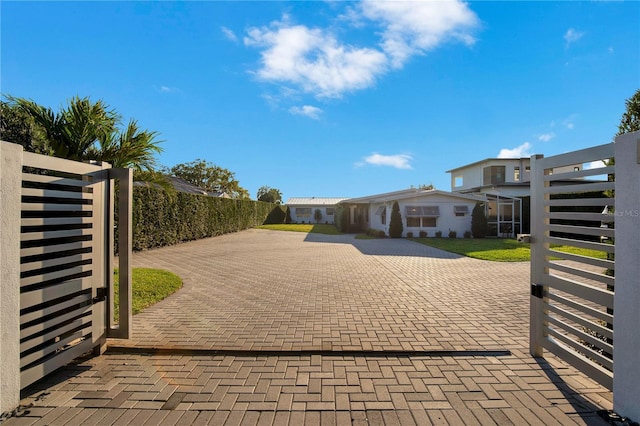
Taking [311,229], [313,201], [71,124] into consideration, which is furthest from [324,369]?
[313,201]

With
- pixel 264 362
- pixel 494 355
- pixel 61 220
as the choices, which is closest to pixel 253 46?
pixel 61 220

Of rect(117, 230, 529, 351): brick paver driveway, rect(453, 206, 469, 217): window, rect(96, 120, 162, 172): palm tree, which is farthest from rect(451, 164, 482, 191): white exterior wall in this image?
rect(96, 120, 162, 172): palm tree

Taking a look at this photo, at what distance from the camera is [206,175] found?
4559 centimetres

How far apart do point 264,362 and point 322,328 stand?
122 cm

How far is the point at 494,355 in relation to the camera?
11.5 feet

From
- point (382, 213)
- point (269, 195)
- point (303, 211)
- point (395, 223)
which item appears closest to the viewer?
point (395, 223)

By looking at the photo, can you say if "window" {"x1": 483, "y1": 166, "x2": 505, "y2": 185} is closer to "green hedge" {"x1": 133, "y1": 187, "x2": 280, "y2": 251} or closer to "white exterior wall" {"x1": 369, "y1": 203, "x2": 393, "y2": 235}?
"white exterior wall" {"x1": 369, "y1": 203, "x2": 393, "y2": 235}

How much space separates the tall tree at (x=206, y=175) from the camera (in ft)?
146

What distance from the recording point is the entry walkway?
8.10 ft

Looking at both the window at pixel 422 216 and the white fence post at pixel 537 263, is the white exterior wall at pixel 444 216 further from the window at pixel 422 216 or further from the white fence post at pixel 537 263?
the white fence post at pixel 537 263

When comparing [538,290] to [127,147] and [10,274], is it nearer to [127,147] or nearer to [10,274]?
[10,274]

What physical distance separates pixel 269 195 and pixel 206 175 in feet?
69.7

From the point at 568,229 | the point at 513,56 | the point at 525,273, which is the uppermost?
the point at 513,56

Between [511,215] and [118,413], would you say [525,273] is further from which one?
[511,215]
